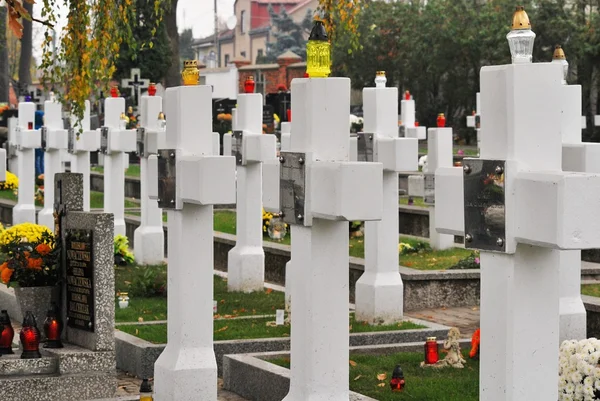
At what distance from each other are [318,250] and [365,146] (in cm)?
545

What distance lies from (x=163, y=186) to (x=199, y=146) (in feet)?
1.23

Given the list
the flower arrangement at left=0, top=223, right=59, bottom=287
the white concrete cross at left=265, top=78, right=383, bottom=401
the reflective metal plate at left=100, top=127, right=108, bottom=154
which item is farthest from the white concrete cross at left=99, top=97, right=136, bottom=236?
the white concrete cross at left=265, top=78, right=383, bottom=401

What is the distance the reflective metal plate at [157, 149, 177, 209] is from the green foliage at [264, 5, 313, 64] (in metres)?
73.3

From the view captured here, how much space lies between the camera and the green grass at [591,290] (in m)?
13.4

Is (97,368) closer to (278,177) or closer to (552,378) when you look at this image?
(278,177)

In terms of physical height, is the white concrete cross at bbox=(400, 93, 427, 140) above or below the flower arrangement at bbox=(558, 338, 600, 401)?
above

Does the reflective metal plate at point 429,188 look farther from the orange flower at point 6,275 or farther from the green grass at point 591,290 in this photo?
the orange flower at point 6,275

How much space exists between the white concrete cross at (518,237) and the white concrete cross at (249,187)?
28.8 feet

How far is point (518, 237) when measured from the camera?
5.74 m

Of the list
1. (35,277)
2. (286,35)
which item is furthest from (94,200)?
(286,35)

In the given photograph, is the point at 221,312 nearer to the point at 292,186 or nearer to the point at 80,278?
the point at 80,278

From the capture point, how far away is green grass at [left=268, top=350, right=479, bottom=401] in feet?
29.9

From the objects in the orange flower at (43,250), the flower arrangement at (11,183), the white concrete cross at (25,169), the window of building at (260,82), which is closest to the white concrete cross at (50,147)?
the white concrete cross at (25,169)

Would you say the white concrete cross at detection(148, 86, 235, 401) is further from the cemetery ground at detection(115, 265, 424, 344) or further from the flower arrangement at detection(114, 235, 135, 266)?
the flower arrangement at detection(114, 235, 135, 266)
